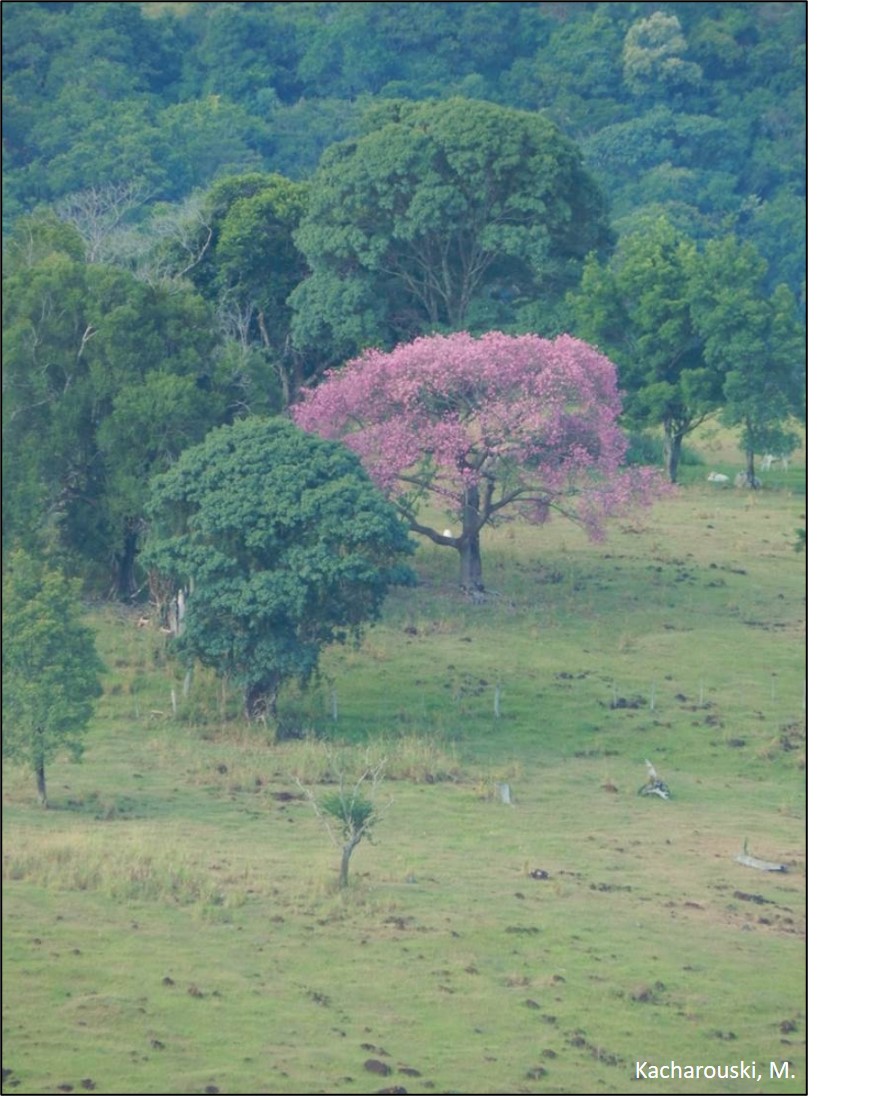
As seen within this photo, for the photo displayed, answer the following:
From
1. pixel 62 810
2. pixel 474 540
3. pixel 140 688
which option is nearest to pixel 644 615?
pixel 474 540

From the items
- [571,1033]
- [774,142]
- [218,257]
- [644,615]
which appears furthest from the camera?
[774,142]

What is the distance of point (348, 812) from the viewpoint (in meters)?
33.9

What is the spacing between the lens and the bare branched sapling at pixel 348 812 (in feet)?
110

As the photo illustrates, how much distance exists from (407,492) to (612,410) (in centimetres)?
462

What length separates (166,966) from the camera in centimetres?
3033

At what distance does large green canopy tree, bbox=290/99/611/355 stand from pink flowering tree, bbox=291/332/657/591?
21.0 feet

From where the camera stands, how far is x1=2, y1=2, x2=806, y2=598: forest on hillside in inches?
1855

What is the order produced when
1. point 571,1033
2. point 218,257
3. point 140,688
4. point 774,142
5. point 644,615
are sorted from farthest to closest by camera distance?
point 774,142
point 218,257
point 644,615
point 140,688
point 571,1033

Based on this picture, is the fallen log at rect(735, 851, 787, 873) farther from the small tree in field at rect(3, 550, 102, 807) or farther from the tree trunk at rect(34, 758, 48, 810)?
the tree trunk at rect(34, 758, 48, 810)

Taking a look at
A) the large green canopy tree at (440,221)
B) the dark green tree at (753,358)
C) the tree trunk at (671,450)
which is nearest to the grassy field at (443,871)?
the large green canopy tree at (440,221)

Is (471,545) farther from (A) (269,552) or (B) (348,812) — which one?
(B) (348,812)

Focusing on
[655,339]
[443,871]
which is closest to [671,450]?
[655,339]

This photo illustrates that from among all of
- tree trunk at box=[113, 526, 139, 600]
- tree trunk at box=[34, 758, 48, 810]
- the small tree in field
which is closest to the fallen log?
the small tree in field
